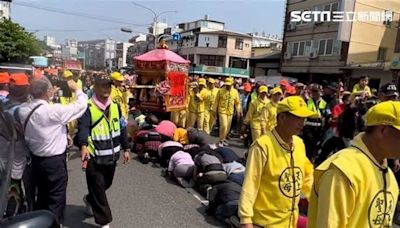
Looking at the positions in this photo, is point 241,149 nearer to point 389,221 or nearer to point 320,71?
point 389,221

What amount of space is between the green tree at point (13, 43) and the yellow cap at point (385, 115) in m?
41.4

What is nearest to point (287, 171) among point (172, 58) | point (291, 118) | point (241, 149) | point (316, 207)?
point (291, 118)

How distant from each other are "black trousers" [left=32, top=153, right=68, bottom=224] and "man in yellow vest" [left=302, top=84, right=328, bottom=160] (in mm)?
5436

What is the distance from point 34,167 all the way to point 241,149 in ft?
23.6

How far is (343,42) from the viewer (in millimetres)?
32094

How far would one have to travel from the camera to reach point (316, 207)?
2.12m

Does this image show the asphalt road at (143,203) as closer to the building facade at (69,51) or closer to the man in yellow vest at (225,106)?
the man in yellow vest at (225,106)

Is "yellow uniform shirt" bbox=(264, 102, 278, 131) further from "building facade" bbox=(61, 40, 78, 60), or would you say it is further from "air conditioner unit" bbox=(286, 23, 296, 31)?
"building facade" bbox=(61, 40, 78, 60)

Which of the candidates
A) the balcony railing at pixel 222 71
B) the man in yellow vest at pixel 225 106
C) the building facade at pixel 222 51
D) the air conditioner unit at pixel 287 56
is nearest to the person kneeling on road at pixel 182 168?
the man in yellow vest at pixel 225 106

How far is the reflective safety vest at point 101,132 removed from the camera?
4.68 m

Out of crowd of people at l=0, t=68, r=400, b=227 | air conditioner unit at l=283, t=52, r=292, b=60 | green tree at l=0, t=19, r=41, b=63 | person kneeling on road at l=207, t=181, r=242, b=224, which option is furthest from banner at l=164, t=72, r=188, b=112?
green tree at l=0, t=19, r=41, b=63

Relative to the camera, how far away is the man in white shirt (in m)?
4.05

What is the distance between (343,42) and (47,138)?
103 ft

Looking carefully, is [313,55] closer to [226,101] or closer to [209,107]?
[209,107]
